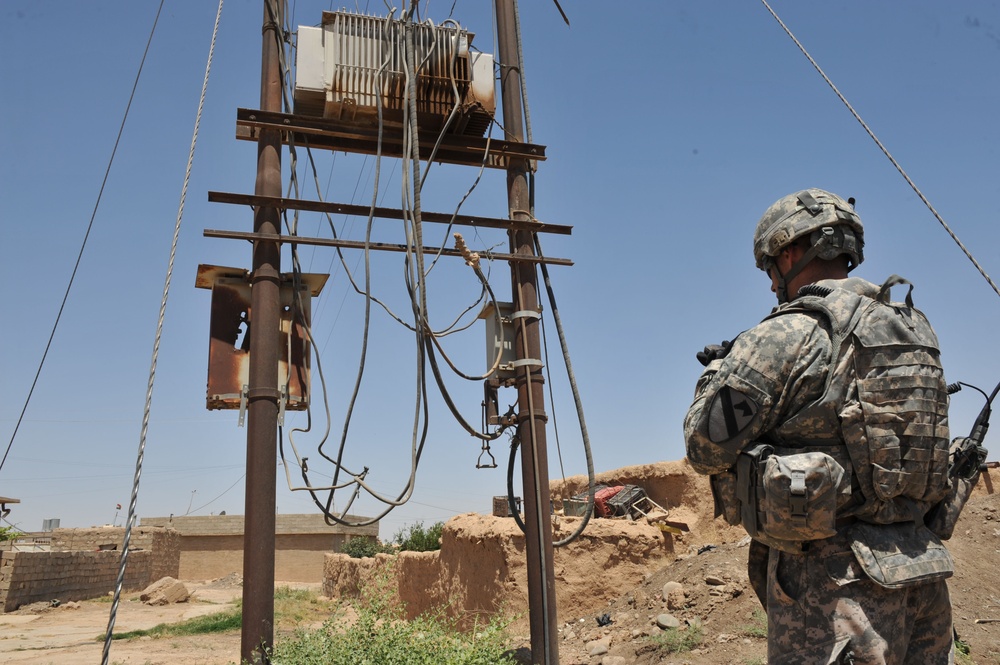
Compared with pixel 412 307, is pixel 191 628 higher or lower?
lower

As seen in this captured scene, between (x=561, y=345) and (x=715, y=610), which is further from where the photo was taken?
(x=715, y=610)

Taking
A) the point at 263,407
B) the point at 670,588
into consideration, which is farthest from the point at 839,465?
the point at 670,588

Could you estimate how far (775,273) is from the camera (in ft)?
9.98

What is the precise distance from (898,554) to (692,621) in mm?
5642

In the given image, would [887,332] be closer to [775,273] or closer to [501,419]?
[775,273]

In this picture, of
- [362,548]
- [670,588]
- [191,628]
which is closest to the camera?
[670,588]

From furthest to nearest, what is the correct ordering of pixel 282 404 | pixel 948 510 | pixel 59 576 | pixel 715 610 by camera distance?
pixel 59 576, pixel 715 610, pixel 282 404, pixel 948 510

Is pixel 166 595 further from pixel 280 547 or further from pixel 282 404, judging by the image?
pixel 282 404

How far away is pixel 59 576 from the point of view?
20.3 meters

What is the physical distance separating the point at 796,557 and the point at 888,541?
281 mm

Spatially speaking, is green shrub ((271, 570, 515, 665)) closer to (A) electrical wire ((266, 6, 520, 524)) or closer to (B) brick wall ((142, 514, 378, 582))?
(A) electrical wire ((266, 6, 520, 524))

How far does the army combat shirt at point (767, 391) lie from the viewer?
2549mm

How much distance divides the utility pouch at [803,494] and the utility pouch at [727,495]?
0.20 m

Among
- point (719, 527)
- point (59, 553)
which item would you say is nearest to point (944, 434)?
point (719, 527)
